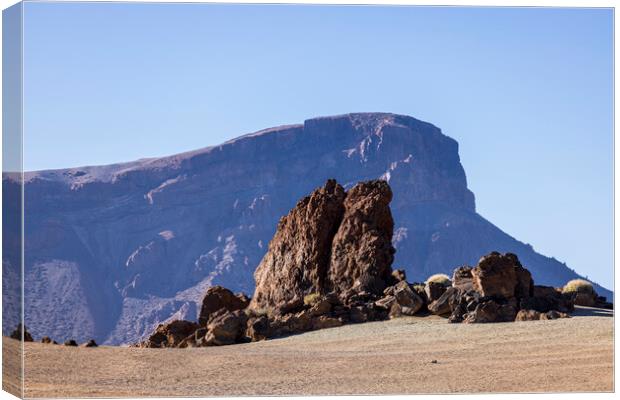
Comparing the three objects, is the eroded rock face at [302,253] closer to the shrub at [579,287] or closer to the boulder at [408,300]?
the boulder at [408,300]

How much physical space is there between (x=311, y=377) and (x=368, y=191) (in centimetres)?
1565

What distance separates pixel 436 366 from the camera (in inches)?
1057

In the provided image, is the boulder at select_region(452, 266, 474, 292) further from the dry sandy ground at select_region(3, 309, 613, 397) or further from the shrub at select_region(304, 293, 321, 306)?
the dry sandy ground at select_region(3, 309, 613, 397)

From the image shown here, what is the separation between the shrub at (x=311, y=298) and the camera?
37.8 m

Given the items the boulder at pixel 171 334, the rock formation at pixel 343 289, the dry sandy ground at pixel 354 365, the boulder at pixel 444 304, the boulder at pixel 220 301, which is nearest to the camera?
the dry sandy ground at pixel 354 365

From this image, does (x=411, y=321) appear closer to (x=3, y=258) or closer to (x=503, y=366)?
(x=503, y=366)

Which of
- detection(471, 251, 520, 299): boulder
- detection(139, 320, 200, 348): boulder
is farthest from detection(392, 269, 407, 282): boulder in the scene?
detection(139, 320, 200, 348): boulder

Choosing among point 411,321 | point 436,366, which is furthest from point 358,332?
point 436,366

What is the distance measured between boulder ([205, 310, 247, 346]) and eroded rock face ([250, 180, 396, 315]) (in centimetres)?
278

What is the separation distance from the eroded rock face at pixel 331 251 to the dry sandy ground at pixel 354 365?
615 cm

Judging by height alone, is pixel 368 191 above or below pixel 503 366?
above

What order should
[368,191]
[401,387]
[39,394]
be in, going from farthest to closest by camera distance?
1. [368,191]
2. [401,387]
3. [39,394]

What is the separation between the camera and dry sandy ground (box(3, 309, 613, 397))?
24.5 meters

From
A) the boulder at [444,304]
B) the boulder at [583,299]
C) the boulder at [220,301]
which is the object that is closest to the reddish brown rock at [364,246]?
the boulder at [444,304]
